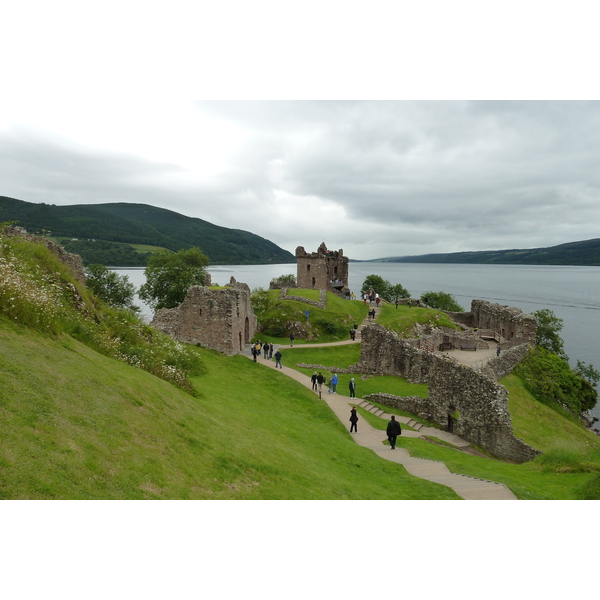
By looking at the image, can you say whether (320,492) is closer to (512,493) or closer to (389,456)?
(512,493)

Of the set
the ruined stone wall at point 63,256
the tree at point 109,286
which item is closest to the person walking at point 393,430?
the ruined stone wall at point 63,256

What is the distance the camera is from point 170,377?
15750 millimetres

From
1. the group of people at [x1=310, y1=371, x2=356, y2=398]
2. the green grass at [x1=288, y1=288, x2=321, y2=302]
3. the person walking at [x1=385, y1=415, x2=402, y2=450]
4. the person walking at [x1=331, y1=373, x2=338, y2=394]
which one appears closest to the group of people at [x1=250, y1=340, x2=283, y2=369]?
the group of people at [x1=310, y1=371, x2=356, y2=398]

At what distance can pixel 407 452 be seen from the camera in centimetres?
1809

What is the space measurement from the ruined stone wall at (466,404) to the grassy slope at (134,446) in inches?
360

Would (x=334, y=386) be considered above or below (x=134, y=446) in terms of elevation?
below

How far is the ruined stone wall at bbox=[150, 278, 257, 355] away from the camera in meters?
32.1

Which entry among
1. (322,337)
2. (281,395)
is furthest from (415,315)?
(281,395)

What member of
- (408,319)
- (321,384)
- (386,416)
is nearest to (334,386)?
(321,384)

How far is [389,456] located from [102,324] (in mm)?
13876

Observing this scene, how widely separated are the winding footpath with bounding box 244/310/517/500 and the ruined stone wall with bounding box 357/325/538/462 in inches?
42.0

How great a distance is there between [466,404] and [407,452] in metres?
7.12

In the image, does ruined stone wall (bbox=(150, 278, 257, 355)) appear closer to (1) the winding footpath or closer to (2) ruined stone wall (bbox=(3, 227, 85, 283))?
(1) the winding footpath

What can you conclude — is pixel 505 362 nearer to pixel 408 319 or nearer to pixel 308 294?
pixel 408 319
